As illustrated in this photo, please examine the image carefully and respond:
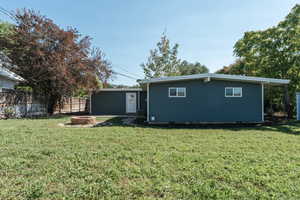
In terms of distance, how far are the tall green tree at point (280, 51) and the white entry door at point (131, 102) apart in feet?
35.6

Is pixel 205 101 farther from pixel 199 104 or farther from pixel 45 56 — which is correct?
pixel 45 56

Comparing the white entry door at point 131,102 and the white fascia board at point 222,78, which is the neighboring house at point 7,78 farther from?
the white fascia board at point 222,78

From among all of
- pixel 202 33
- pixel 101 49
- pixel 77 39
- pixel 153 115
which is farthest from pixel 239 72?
pixel 77 39

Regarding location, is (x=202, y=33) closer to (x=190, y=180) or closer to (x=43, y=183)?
(x=190, y=180)

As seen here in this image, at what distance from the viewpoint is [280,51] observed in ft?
42.2

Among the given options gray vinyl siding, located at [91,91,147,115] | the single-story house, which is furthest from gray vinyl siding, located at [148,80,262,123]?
gray vinyl siding, located at [91,91,147,115]

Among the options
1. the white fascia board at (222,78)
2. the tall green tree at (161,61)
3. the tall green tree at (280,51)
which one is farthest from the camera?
the tall green tree at (161,61)

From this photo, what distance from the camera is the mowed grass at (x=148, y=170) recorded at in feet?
7.68

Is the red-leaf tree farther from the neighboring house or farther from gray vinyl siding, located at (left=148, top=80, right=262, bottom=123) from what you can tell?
gray vinyl siding, located at (left=148, top=80, right=262, bottom=123)

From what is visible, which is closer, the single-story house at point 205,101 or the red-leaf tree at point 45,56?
the single-story house at point 205,101

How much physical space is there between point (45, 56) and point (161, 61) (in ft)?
52.6

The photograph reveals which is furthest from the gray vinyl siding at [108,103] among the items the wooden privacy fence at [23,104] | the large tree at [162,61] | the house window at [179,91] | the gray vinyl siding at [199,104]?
the large tree at [162,61]

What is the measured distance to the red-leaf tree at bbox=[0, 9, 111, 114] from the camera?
11.4 m

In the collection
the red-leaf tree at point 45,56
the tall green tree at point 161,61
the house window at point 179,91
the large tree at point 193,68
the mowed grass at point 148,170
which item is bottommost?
the mowed grass at point 148,170
